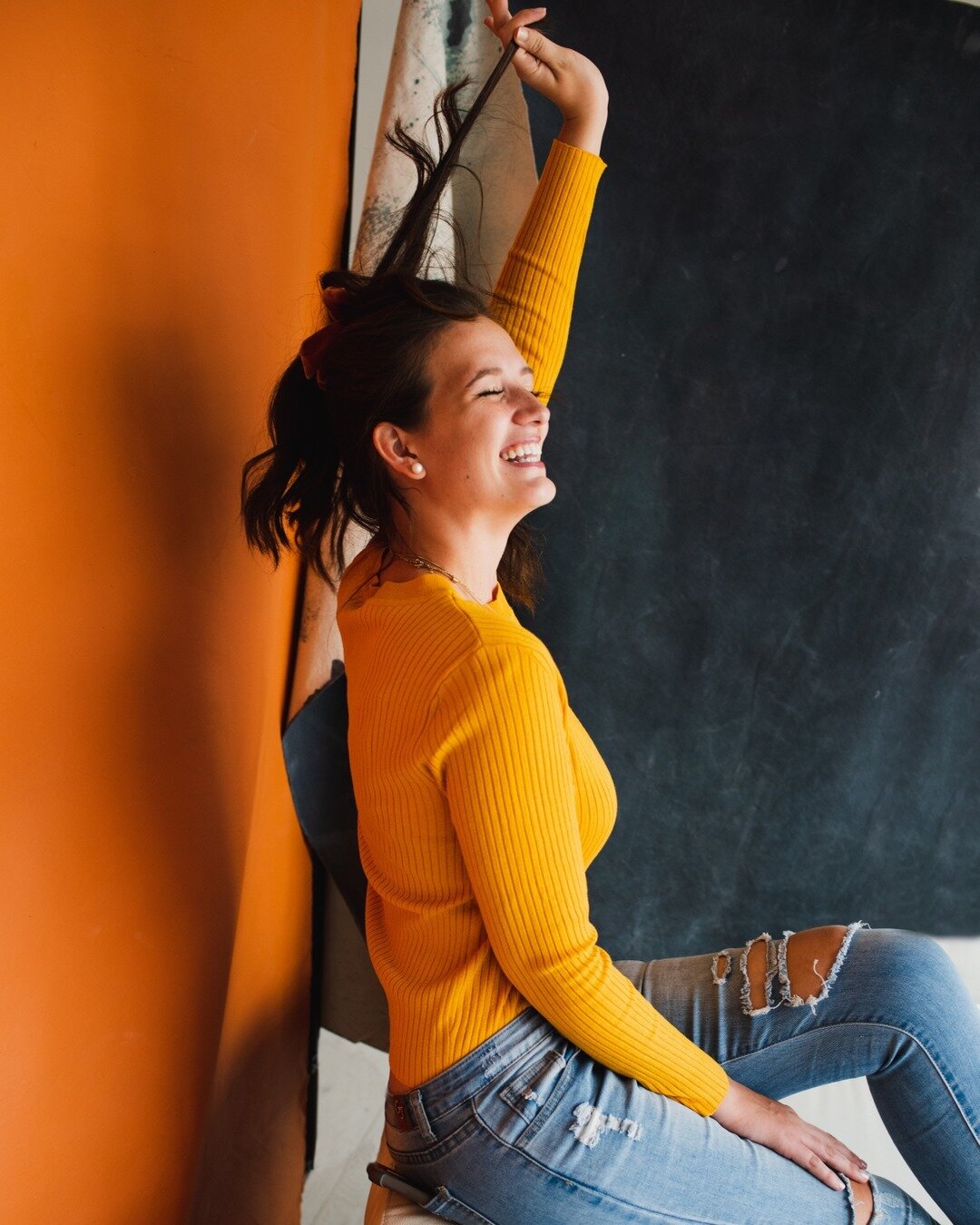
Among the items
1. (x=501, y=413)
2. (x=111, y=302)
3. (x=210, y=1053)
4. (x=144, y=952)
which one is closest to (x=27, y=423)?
(x=111, y=302)

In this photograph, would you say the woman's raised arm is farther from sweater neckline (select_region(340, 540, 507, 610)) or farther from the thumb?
sweater neckline (select_region(340, 540, 507, 610))

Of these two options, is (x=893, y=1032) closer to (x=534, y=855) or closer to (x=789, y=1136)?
(x=789, y=1136)

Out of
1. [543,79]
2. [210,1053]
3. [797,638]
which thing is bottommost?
[210,1053]

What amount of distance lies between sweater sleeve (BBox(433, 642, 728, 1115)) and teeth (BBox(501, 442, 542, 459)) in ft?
0.82

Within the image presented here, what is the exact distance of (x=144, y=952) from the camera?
3.77ft

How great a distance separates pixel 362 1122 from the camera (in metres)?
1.81

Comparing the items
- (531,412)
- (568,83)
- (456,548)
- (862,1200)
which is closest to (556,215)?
(568,83)

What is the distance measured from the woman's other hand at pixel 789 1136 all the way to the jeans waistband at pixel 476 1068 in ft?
0.67

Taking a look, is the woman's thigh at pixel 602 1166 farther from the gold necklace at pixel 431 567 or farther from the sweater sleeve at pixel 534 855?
the gold necklace at pixel 431 567

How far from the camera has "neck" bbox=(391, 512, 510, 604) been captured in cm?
115

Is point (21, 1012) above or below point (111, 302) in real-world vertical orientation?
below

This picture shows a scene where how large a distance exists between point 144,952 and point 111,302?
693 millimetres

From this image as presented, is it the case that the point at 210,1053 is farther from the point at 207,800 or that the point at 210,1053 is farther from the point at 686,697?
the point at 686,697

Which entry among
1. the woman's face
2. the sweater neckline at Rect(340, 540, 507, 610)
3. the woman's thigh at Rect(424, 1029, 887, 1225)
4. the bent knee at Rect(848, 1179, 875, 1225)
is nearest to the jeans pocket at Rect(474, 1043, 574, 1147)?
the woman's thigh at Rect(424, 1029, 887, 1225)
